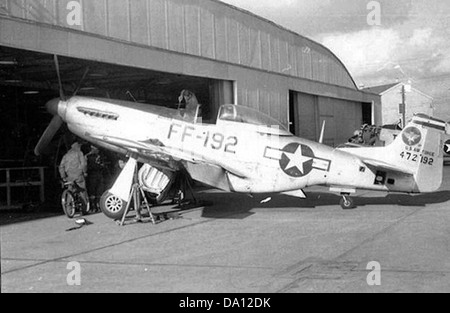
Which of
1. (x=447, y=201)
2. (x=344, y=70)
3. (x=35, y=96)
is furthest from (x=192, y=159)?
(x=344, y=70)

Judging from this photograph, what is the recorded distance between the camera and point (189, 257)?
23.3ft

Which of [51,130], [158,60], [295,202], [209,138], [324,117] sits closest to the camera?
[209,138]

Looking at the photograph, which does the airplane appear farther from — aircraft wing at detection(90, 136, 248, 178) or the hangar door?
the hangar door

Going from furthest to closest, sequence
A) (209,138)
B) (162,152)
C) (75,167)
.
→ 1. (75,167)
2. (209,138)
3. (162,152)

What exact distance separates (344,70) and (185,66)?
15917 mm

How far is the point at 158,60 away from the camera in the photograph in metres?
14.4

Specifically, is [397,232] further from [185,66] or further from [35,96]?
[35,96]

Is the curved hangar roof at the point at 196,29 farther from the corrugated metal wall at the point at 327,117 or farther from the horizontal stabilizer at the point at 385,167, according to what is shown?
the horizontal stabilizer at the point at 385,167

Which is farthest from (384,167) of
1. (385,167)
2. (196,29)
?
(196,29)

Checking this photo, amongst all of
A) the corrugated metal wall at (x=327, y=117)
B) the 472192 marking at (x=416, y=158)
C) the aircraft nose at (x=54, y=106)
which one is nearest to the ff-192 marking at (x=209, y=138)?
the aircraft nose at (x=54, y=106)

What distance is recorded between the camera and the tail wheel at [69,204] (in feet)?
38.5

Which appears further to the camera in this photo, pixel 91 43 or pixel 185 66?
pixel 185 66

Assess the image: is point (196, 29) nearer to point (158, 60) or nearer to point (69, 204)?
point (158, 60)

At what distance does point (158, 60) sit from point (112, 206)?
507 centimetres
